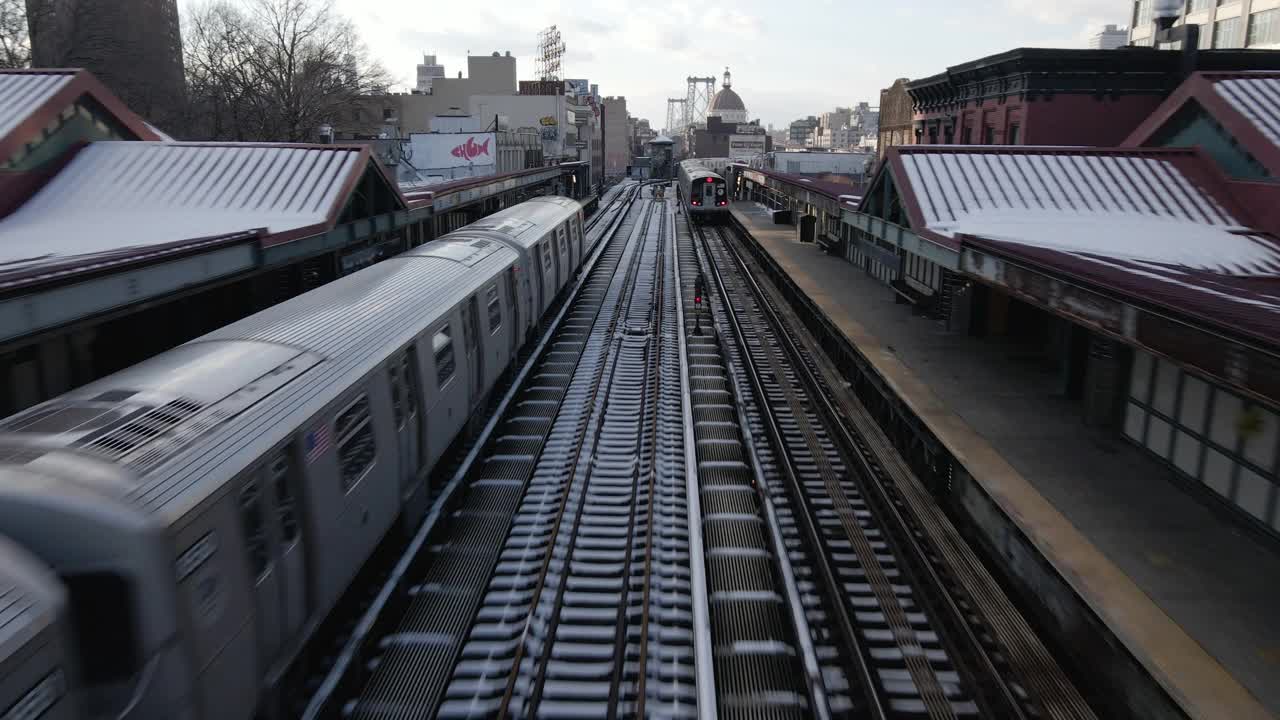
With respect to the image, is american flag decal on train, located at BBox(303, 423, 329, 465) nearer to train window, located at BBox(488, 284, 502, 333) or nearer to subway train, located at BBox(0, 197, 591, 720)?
subway train, located at BBox(0, 197, 591, 720)

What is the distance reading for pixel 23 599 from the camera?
4.11m

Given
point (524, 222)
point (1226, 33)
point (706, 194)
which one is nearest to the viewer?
point (524, 222)

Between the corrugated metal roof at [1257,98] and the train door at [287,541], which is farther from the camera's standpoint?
the corrugated metal roof at [1257,98]

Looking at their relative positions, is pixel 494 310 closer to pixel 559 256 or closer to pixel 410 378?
pixel 410 378

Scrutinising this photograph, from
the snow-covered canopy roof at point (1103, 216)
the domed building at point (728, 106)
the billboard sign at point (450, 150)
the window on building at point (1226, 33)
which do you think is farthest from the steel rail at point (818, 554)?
the domed building at point (728, 106)

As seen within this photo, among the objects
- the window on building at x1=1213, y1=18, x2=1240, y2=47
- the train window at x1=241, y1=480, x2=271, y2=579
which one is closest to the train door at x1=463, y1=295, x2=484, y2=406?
the train window at x1=241, y1=480, x2=271, y2=579

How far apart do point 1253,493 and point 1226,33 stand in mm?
59863

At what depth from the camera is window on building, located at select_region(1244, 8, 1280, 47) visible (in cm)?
5038

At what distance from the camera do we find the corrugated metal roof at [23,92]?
55.4 feet

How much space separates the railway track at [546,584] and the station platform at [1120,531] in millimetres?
3878

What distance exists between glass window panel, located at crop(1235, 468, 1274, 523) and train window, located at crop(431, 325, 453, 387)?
373 inches

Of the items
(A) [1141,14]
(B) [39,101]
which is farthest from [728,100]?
(B) [39,101]

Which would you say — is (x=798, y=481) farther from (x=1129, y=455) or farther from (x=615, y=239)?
(x=615, y=239)

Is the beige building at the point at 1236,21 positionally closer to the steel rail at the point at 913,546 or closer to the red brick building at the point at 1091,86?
the red brick building at the point at 1091,86
